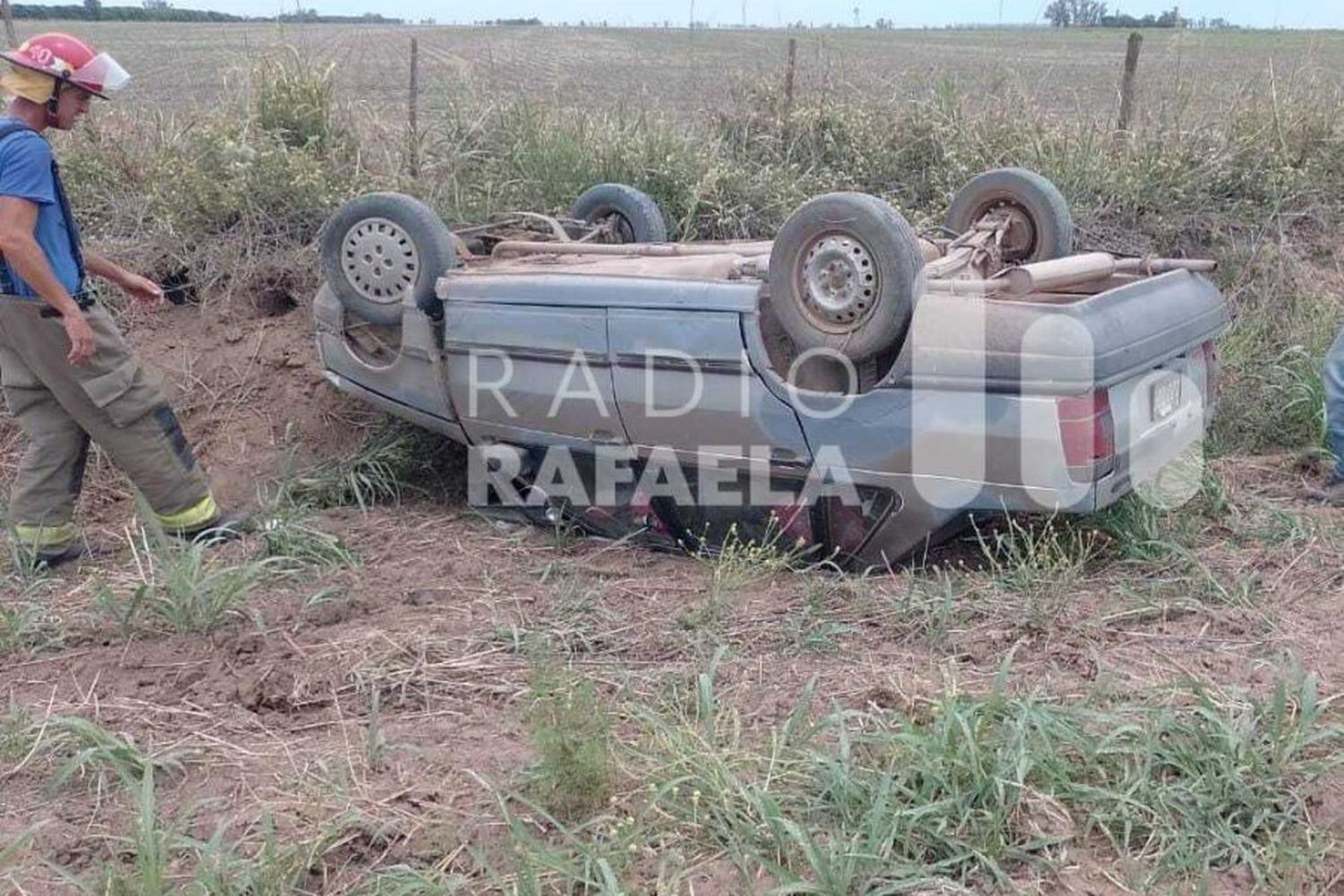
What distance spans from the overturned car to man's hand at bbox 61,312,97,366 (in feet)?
2.80

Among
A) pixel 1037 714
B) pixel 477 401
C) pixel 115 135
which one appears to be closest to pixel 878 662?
pixel 1037 714

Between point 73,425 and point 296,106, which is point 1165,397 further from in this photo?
point 296,106

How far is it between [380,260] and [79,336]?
103 centimetres

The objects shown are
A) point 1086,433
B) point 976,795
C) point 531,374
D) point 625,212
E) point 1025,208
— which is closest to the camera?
point 976,795

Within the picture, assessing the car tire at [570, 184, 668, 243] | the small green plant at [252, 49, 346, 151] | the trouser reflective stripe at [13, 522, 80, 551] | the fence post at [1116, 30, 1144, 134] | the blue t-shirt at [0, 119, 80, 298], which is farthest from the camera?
the fence post at [1116, 30, 1144, 134]

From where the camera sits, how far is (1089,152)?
7.77 m

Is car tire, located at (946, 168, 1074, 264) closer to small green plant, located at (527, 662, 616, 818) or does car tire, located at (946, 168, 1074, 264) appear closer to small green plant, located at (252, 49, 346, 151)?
small green plant, located at (527, 662, 616, 818)

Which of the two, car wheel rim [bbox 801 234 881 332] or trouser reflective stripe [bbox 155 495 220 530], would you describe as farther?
trouser reflective stripe [bbox 155 495 220 530]

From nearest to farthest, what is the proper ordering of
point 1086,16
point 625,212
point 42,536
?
point 42,536 → point 625,212 → point 1086,16

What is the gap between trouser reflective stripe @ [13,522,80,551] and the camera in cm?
455

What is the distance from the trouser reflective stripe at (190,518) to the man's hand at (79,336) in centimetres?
71

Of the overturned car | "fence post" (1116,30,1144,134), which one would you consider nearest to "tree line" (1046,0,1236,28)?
"fence post" (1116,30,1144,134)

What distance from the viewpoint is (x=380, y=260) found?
4.62 metres

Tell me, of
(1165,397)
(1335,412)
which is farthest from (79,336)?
(1335,412)
